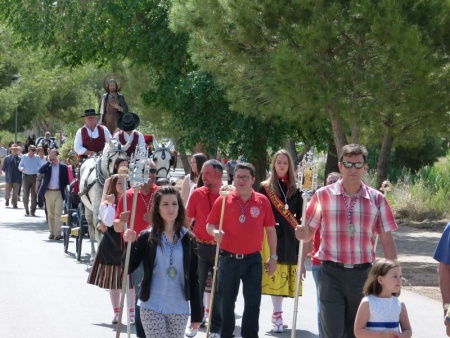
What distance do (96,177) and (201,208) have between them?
15.3 ft

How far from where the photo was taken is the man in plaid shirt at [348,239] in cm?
765

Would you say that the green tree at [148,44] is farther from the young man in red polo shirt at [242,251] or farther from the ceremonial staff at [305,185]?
the ceremonial staff at [305,185]

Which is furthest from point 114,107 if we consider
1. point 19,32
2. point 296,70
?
Answer: point 19,32

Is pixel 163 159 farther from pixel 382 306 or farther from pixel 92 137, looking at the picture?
pixel 382 306

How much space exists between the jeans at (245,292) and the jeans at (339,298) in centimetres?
193

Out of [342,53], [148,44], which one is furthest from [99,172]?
[148,44]

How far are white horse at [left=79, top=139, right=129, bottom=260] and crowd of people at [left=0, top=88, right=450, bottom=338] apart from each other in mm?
758

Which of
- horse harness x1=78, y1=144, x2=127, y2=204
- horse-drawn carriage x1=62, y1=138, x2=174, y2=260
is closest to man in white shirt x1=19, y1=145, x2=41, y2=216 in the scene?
horse-drawn carriage x1=62, y1=138, x2=174, y2=260

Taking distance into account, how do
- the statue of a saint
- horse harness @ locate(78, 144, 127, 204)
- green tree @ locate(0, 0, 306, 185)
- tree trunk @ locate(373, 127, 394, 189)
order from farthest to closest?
green tree @ locate(0, 0, 306, 185)
tree trunk @ locate(373, 127, 394, 189)
the statue of a saint
horse harness @ locate(78, 144, 127, 204)

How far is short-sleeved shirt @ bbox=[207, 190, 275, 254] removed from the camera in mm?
9648

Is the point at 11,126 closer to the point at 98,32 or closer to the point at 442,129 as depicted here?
the point at 98,32

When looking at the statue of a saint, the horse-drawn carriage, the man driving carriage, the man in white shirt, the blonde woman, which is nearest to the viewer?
the blonde woman

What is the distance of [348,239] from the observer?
7660 millimetres

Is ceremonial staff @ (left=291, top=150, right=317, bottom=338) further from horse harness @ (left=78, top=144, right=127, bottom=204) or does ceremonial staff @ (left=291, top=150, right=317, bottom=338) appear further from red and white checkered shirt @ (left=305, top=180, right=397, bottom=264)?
horse harness @ (left=78, top=144, right=127, bottom=204)
